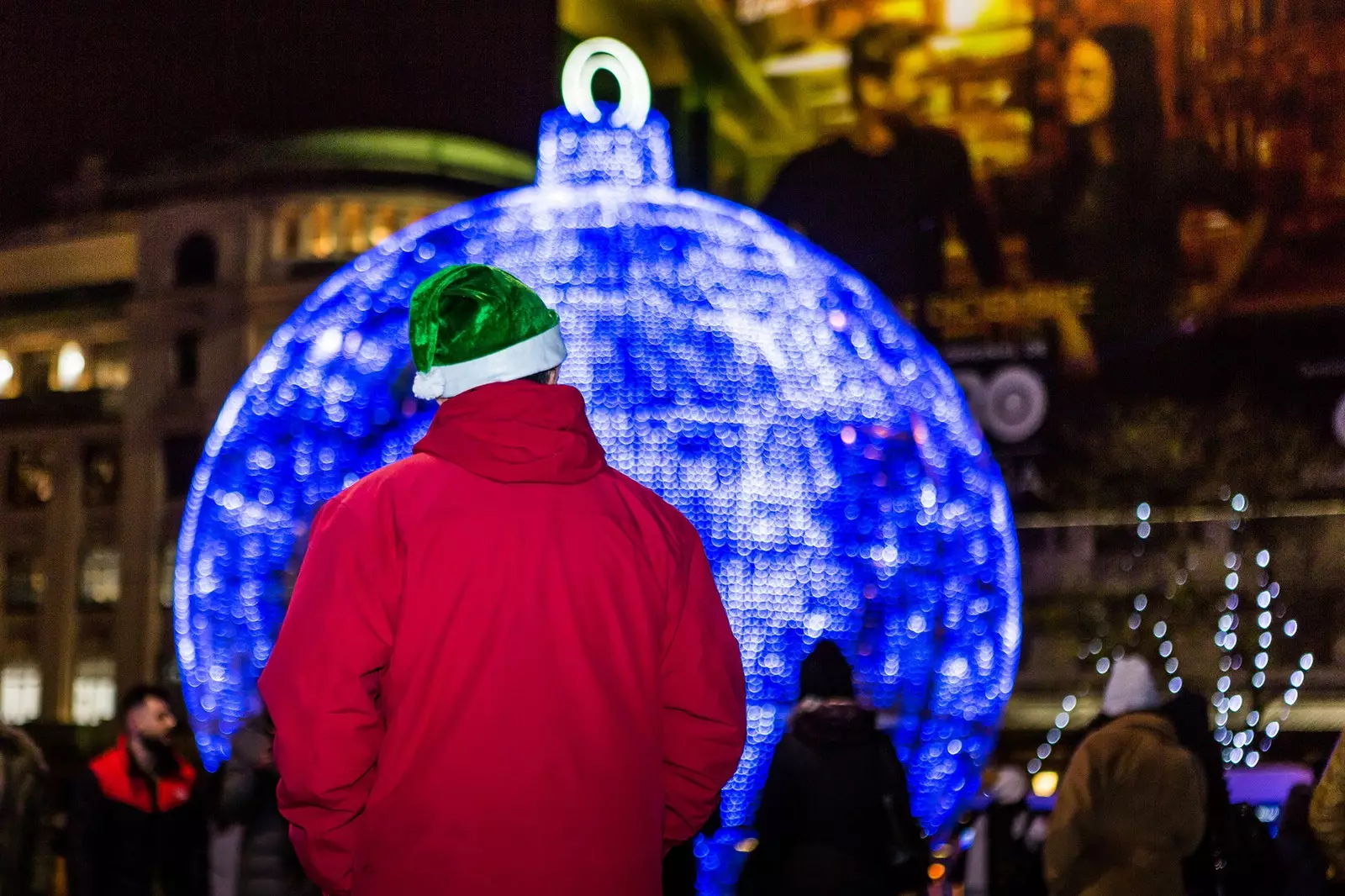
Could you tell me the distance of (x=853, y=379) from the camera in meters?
5.78

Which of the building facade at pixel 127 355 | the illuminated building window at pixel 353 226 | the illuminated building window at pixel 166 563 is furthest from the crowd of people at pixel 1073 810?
the illuminated building window at pixel 166 563

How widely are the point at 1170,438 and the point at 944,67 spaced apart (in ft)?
7.81

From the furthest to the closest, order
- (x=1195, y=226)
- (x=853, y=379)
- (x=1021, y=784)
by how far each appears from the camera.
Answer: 1. (x=1195, y=226)
2. (x=1021, y=784)
3. (x=853, y=379)

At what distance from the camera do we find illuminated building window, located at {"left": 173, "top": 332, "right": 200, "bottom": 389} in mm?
27219

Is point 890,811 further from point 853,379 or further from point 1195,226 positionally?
point 1195,226

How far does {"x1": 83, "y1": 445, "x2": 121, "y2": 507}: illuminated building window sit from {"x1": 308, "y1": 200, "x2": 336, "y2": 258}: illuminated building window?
4.89 m

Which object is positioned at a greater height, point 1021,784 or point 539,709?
point 539,709

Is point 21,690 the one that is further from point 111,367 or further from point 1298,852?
point 1298,852

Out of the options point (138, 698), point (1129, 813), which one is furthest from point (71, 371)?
point (1129, 813)

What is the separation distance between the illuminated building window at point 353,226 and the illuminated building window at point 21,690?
871cm

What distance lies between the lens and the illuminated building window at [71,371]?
27.2 meters

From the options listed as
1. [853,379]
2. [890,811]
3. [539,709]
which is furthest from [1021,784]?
[539,709]

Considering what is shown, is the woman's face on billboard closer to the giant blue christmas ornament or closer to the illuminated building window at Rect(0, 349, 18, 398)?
the giant blue christmas ornament

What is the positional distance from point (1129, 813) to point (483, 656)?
226 cm
